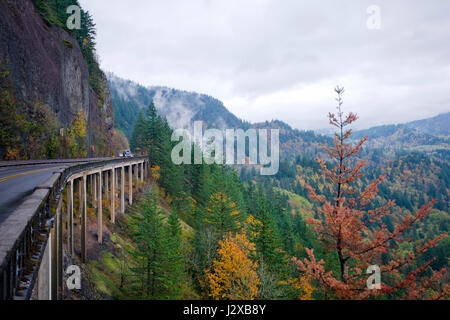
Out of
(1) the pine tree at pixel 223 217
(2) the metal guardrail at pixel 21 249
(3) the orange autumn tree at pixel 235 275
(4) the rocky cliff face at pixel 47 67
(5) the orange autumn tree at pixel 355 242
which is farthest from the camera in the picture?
(1) the pine tree at pixel 223 217

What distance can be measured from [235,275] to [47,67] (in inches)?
1247

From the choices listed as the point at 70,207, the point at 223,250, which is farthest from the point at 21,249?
the point at 223,250

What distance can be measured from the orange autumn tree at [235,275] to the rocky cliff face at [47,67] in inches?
990

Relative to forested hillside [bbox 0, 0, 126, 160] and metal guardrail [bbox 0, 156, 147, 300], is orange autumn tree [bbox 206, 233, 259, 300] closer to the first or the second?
metal guardrail [bbox 0, 156, 147, 300]

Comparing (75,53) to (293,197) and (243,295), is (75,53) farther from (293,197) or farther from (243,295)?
(293,197)

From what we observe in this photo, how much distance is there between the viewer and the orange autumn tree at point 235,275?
68.1 feet

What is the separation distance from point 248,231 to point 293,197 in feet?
472

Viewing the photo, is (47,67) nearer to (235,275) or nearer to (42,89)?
(42,89)

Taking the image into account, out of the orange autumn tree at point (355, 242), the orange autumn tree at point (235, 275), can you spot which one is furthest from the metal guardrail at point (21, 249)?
the orange autumn tree at point (235, 275)

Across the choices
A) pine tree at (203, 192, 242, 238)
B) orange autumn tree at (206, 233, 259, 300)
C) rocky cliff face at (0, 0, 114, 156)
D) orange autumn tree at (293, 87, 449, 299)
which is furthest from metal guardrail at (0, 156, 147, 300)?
pine tree at (203, 192, 242, 238)

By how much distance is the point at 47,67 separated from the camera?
1076 inches

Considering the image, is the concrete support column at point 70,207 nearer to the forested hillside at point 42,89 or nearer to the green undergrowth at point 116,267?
the green undergrowth at point 116,267

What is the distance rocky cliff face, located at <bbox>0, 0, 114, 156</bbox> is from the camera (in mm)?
21594
